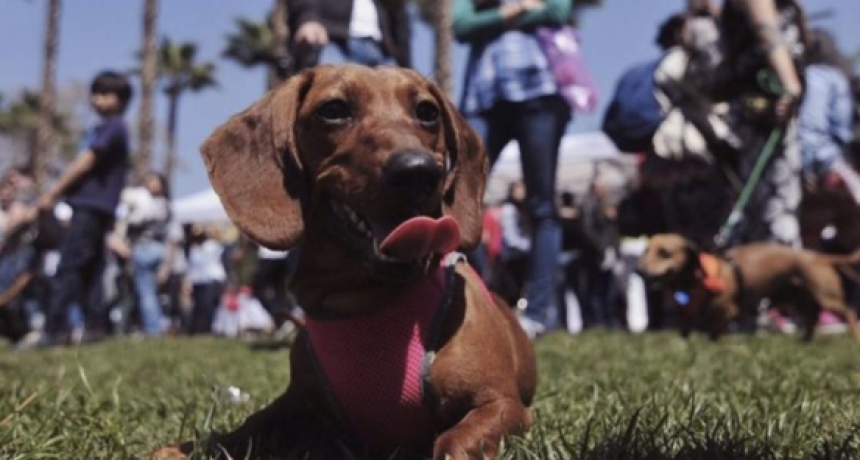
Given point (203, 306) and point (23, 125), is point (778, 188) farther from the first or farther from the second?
point (23, 125)

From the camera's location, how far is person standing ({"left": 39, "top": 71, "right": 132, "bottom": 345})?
7.22 meters

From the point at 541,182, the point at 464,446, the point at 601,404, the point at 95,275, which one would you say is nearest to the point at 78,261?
the point at 95,275

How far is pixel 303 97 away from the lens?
2475mm

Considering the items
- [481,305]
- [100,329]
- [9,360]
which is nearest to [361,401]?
[481,305]

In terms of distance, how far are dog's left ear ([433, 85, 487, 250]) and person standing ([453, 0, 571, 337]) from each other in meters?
2.67

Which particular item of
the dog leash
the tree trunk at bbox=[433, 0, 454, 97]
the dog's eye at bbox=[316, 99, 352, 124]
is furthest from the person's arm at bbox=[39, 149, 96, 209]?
the tree trunk at bbox=[433, 0, 454, 97]

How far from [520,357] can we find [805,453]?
0.79 metres

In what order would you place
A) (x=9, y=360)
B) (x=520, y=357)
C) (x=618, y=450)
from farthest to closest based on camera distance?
1. (x=9, y=360)
2. (x=520, y=357)
3. (x=618, y=450)

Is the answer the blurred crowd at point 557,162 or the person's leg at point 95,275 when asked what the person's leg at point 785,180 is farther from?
the person's leg at point 95,275

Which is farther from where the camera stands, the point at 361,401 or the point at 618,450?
the point at 361,401

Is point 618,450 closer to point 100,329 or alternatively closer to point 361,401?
point 361,401

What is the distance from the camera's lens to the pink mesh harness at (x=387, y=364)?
2.20 meters

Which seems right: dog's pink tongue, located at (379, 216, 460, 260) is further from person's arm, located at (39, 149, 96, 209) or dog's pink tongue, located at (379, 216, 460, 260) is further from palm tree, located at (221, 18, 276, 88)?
palm tree, located at (221, 18, 276, 88)

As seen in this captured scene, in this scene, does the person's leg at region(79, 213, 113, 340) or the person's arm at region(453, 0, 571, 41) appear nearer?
the person's arm at region(453, 0, 571, 41)
